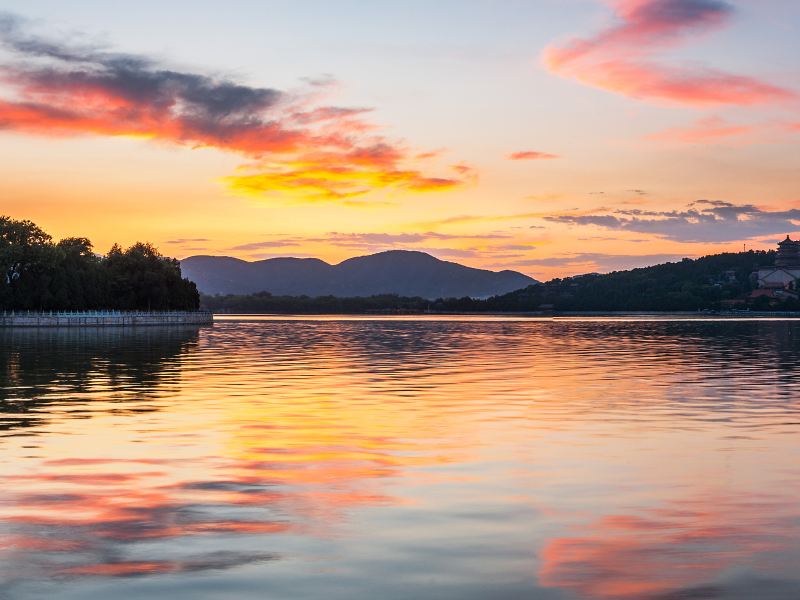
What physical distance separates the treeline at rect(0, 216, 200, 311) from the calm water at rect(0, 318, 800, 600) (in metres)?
133

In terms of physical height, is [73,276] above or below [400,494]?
above

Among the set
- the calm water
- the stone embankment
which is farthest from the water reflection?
the stone embankment

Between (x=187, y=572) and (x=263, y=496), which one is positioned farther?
(x=263, y=496)

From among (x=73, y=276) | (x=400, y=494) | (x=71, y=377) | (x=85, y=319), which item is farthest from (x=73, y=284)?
(x=400, y=494)

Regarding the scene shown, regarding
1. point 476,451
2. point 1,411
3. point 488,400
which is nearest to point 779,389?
point 488,400

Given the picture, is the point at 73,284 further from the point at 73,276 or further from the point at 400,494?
the point at 400,494

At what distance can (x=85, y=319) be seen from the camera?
166 meters

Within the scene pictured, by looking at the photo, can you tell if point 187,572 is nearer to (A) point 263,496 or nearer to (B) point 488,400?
(A) point 263,496

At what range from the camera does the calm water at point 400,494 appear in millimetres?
11984

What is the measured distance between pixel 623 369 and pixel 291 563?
43.6m

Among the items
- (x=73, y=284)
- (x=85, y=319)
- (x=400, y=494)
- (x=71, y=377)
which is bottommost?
(x=400, y=494)

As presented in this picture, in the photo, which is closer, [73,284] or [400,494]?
[400,494]

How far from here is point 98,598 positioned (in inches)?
437

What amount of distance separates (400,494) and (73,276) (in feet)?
534
